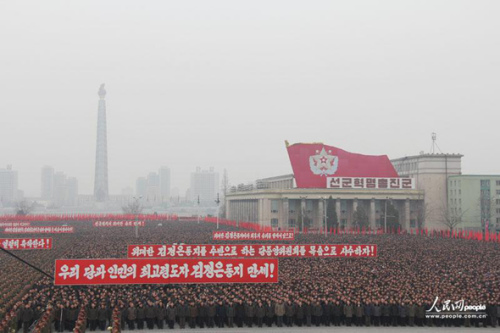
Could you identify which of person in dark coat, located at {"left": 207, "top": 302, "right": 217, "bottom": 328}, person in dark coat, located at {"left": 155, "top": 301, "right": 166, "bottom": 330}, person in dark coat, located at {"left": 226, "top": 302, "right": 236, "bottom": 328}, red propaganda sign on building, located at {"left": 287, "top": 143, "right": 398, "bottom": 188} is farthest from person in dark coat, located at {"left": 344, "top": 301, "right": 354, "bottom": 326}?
red propaganda sign on building, located at {"left": 287, "top": 143, "right": 398, "bottom": 188}

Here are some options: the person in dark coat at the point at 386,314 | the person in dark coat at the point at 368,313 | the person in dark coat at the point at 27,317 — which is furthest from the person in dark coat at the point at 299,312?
the person in dark coat at the point at 27,317

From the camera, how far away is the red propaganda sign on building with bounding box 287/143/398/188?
79.2 metres

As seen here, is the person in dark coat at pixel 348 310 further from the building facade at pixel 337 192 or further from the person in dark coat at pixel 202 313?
the building facade at pixel 337 192

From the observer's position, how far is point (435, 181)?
82.2 meters

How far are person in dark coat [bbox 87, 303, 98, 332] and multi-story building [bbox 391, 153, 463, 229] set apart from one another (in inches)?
2674

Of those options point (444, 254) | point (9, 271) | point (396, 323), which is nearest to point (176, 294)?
point (396, 323)

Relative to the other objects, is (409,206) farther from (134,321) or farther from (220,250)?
(134,321)

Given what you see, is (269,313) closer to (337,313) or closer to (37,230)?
(337,313)

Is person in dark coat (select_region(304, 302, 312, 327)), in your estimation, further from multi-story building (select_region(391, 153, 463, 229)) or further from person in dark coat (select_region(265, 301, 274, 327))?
multi-story building (select_region(391, 153, 463, 229))

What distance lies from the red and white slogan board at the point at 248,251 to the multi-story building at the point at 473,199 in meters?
52.2

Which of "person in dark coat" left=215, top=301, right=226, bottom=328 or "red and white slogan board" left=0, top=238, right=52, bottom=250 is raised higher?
"red and white slogan board" left=0, top=238, right=52, bottom=250

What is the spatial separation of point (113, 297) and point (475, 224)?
2760 inches

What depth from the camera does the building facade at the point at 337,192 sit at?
259ft

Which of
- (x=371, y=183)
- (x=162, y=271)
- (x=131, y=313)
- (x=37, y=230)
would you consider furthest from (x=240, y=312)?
(x=371, y=183)
